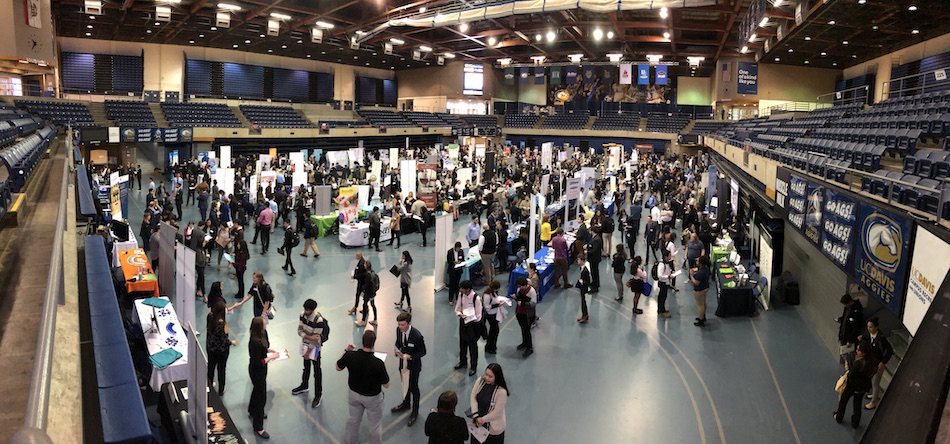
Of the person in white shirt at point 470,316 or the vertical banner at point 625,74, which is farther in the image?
the vertical banner at point 625,74

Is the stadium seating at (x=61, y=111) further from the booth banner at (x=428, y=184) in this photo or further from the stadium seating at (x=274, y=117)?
the booth banner at (x=428, y=184)

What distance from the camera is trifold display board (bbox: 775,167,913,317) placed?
6.05 meters

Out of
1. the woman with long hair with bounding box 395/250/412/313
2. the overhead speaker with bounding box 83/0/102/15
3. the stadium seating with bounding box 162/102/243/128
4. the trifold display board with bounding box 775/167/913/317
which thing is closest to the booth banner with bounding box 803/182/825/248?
the trifold display board with bounding box 775/167/913/317

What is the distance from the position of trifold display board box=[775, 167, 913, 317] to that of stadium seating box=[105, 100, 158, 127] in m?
31.4

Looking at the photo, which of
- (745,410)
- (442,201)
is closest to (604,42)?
(442,201)

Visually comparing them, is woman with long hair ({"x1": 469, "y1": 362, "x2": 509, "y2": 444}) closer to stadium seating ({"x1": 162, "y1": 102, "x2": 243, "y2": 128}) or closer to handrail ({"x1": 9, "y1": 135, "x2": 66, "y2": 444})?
handrail ({"x1": 9, "y1": 135, "x2": 66, "y2": 444})

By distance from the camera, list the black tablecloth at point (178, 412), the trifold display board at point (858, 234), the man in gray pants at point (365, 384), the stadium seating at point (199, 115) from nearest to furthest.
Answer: the black tablecloth at point (178, 412), the man in gray pants at point (365, 384), the trifold display board at point (858, 234), the stadium seating at point (199, 115)

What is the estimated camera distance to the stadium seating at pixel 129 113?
30.5 metres

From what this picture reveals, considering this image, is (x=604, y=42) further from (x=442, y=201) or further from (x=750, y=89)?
(x=442, y=201)

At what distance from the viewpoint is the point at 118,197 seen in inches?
492

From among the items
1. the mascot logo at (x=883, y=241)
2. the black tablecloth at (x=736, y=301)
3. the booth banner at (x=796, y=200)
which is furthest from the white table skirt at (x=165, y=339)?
the booth banner at (x=796, y=200)

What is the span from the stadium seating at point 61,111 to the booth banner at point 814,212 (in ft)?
96.0

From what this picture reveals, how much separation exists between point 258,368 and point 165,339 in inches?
48.4

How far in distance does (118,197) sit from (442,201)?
36.2 ft
